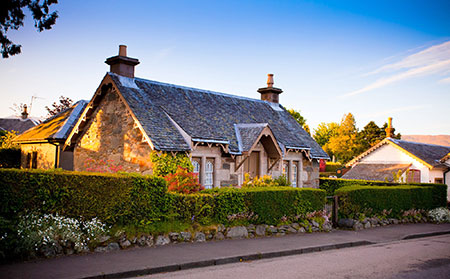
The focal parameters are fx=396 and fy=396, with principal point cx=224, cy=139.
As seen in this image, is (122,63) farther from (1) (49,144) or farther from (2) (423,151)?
(2) (423,151)

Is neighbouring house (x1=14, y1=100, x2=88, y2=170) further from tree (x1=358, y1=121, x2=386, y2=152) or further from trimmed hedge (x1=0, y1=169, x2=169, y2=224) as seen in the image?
tree (x1=358, y1=121, x2=386, y2=152)

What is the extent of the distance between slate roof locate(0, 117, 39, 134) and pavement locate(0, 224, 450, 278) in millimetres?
52753

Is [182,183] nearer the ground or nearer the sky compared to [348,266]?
nearer the sky

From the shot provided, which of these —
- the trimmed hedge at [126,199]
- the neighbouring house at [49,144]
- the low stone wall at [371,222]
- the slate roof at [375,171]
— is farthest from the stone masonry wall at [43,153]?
the slate roof at [375,171]

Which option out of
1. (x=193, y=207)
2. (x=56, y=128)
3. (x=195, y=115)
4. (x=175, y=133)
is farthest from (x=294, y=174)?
(x=56, y=128)

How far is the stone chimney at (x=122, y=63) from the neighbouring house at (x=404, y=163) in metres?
22.3

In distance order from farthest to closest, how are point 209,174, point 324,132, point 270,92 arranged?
point 324,132, point 270,92, point 209,174

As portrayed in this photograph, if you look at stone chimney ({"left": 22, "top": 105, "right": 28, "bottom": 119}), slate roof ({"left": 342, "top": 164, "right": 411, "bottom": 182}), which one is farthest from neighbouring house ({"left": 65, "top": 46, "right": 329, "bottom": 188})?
stone chimney ({"left": 22, "top": 105, "right": 28, "bottom": 119})

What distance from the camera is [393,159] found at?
1435 inches

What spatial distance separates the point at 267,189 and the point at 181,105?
875 centimetres

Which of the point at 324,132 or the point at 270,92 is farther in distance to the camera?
the point at 324,132

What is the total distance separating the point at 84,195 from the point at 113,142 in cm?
843

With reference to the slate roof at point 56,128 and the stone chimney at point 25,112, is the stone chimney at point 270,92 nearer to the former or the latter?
the slate roof at point 56,128

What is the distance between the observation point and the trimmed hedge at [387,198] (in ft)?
52.3
